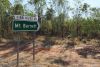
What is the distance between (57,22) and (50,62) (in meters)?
7.35

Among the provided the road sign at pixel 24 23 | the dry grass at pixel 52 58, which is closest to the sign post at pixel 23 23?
the road sign at pixel 24 23

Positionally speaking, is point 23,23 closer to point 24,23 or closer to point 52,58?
point 24,23

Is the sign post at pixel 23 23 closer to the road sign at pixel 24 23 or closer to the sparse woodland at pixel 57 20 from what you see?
the road sign at pixel 24 23

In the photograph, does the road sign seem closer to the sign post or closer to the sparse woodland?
the sign post

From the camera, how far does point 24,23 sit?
908 centimetres

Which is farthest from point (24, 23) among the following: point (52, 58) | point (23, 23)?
point (52, 58)

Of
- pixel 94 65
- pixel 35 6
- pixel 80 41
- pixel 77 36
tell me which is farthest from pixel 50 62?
pixel 35 6

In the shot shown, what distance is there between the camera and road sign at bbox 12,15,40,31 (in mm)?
8635

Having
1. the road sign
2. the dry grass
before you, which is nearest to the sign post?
the road sign

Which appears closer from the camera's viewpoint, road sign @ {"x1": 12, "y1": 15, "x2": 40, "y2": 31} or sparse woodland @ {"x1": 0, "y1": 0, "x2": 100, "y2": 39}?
road sign @ {"x1": 12, "y1": 15, "x2": 40, "y2": 31}

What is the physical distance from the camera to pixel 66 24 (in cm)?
1964

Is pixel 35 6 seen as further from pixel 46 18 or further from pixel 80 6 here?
pixel 80 6

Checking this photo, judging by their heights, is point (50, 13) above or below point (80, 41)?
above

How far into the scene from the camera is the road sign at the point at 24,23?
8.64 metres
